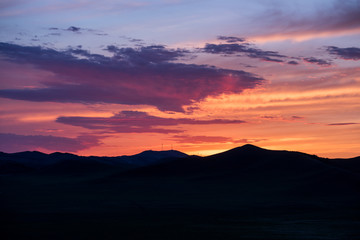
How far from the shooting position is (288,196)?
6794 centimetres

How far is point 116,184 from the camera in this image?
301 feet

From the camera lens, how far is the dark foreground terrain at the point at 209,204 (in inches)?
1390

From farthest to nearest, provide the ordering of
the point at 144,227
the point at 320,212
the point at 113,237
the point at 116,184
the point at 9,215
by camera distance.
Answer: the point at 116,184
the point at 320,212
the point at 9,215
the point at 144,227
the point at 113,237

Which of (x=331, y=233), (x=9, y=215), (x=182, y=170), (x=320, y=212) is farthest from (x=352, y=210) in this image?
(x=182, y=170)

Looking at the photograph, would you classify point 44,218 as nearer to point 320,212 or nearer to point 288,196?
point 320,212

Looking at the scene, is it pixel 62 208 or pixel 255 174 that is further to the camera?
pixel 255 174

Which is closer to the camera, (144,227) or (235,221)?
(144,227)

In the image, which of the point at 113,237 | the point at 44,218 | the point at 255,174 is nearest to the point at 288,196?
the point at 255,174

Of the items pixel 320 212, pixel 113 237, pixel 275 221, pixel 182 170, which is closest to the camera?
pixel 113 237

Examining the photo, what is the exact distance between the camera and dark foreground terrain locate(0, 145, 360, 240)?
3531 centimetres

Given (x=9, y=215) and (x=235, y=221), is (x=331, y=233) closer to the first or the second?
(x=235, y=221)

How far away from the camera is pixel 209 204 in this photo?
5766 centimetres

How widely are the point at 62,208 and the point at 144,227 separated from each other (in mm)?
17787

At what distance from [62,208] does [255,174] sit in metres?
49.8
